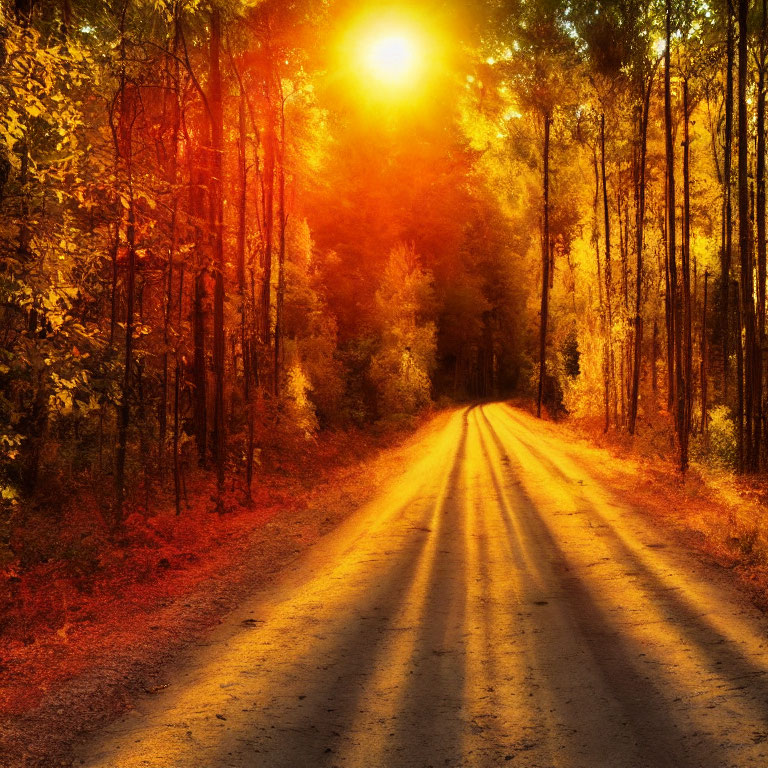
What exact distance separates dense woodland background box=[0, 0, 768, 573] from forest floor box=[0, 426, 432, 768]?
31.5 inches

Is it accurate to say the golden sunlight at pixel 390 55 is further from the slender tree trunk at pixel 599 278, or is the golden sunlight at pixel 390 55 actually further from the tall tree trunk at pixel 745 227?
the tall tree trunk at pixel 745 227

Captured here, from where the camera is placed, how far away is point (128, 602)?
24.8ft

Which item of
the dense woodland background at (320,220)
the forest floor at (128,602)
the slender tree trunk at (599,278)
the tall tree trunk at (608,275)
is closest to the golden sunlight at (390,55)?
the dense woodland background at (320,220)

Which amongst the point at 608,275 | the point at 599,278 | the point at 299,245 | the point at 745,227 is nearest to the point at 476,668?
the point at 745,227

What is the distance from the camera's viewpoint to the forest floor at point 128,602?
478 centimetres

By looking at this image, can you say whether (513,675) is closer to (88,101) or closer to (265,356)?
(88,101)

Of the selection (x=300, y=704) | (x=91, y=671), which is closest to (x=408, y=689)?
(x=300, y=704)

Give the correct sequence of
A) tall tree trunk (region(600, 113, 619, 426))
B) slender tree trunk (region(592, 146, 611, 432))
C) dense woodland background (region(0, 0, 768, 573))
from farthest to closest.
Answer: slender tree trunk (region(592, 146, 611, 432))
tall tree trunk (region(600, 113, 619, 426))
dense woodland background (region(0, 0, 768, 573))

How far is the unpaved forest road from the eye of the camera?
4.05 meters

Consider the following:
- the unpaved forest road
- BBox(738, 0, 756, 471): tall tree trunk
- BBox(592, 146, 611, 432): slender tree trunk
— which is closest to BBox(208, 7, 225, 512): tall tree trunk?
the unpaved forest road

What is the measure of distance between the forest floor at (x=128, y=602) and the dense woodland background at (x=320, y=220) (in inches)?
31.5

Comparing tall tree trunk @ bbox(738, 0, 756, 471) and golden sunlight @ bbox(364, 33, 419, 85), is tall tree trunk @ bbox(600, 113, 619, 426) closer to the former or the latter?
golden sunlight @ bbox(364, 33, 419, 85)

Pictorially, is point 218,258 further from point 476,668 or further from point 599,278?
point 599,278

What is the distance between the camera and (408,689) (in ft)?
16.1
